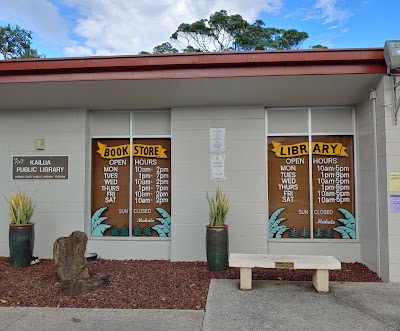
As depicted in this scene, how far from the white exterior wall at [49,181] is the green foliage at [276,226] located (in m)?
3.59

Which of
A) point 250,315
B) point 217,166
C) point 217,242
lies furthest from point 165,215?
point 250,315

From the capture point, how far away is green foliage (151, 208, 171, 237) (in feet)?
22.3

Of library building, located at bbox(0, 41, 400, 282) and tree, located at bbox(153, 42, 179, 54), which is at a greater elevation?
tree, located at bbox(153, 42, 179, 54)

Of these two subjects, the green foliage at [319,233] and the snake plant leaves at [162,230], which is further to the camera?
the snake plant leaves at [162,230]

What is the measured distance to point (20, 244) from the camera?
6.07 metres

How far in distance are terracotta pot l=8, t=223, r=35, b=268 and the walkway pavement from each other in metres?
2.00

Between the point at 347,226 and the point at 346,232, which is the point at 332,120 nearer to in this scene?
the point at 347,226

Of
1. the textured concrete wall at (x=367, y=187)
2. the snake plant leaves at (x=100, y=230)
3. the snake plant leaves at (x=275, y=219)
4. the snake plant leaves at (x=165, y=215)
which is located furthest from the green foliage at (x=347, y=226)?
the snake plant leaves at (x=100, y=230)

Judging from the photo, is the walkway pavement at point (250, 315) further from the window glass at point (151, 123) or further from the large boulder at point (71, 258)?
the window glass at point (151, 123)

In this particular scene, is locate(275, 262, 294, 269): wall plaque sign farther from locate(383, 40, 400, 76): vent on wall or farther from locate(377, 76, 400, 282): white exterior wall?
locate(383, 40, 400, 76): vent on wall

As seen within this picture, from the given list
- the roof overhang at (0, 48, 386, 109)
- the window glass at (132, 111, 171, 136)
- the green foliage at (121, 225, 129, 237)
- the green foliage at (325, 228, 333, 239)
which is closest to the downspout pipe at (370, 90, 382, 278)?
the roof overhang at (0, 48, 386, 109)

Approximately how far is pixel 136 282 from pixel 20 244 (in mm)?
2325

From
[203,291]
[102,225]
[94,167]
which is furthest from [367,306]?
[94,167]

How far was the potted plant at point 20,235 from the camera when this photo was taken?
6062 millimetres
